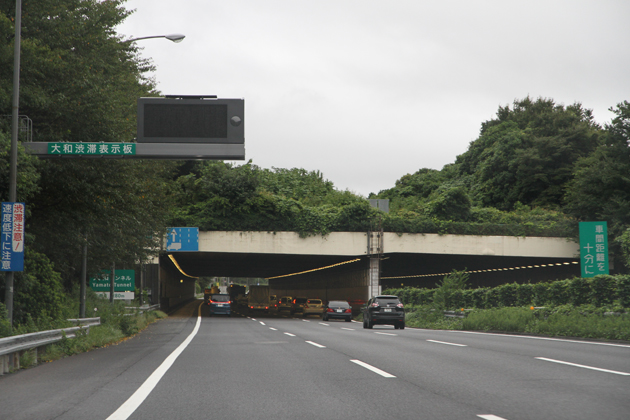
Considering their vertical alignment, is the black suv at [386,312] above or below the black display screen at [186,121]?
below

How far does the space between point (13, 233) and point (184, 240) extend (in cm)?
3144

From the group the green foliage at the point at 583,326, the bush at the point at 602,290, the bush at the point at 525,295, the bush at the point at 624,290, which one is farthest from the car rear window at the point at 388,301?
the bush at the point at 624,290

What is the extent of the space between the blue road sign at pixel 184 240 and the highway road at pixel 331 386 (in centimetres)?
3211

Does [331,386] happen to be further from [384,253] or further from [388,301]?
[384,253]

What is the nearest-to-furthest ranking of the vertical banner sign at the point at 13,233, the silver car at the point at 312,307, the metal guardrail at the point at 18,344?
the metal guardrail at the point at 18,344 < the vertical banner sign at the point at 13,233 < the silver car at the point at 312,307

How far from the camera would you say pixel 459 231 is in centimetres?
4975

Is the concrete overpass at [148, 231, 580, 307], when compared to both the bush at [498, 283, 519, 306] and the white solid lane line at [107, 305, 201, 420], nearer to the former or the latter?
the bush at [498, 283, 519, 306]

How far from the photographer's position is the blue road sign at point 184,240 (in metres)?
46.5

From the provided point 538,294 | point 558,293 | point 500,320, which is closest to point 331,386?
point 558,293

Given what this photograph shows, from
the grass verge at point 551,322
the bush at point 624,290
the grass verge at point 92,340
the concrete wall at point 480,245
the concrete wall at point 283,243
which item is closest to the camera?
the grass verge at point 92,340

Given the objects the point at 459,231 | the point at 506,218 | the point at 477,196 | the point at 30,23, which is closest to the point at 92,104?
the point at 30,23

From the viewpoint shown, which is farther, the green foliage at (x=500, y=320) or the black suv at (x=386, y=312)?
the black suv at (x=386, y=312)

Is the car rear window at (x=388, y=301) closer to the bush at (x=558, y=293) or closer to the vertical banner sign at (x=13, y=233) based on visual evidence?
the bush at (x=558, y=293)

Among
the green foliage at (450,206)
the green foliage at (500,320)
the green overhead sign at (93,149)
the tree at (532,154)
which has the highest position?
the tree at (532,154)
